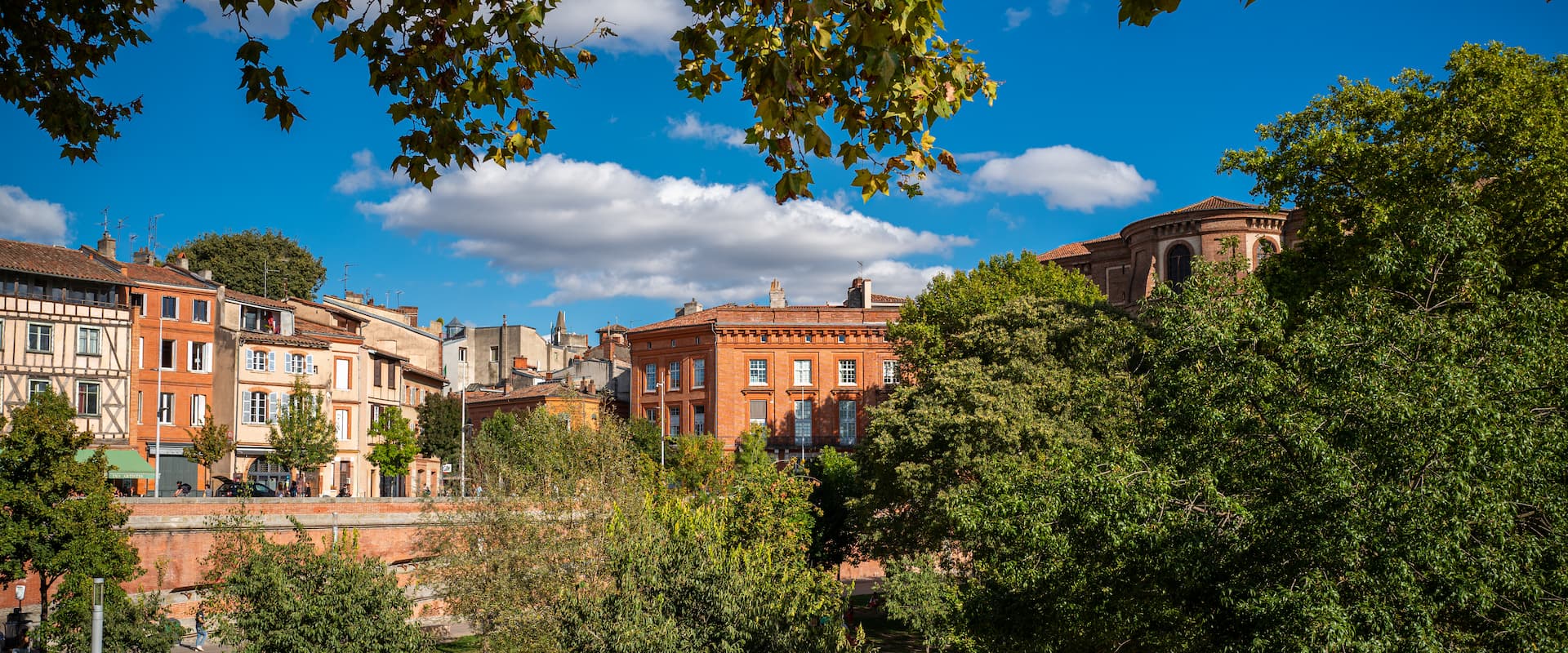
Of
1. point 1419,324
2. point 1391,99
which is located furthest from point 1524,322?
point 1391,99

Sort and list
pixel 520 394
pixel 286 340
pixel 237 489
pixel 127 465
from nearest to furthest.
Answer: pixel 127 465 < pixel 237 489 < pixel 286 340 < pixel 520 394

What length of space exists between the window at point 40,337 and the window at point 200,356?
20.1 ft

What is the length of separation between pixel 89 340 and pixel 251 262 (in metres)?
28.5

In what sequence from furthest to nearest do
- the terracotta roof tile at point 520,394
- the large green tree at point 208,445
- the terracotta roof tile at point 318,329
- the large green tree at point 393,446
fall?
the terracotta roof tile at point 520,394, the terracotta roof tile at point 318,329, the large green tree at point 393,446, the large green tree at point 208,445

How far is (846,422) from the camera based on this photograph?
68.2 meters

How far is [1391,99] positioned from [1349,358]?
18.8 meters

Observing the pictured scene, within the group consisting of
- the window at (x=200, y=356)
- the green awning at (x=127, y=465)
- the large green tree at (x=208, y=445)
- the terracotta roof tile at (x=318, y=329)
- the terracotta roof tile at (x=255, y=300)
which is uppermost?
the terracotta roof tile at (x=255, y=300)

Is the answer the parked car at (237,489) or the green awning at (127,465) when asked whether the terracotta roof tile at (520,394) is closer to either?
the parked car at (237,489)

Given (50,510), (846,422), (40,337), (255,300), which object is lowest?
(50,510)

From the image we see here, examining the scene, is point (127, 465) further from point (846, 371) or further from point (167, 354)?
point (846, 371)

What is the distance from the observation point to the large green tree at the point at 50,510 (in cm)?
2770

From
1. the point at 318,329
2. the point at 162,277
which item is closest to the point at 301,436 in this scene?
the point at 162,277

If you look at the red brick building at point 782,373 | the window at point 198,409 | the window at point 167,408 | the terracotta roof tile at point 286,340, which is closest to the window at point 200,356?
the window at point 198,409

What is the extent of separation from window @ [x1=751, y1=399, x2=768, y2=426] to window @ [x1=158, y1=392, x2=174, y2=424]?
31.3m
